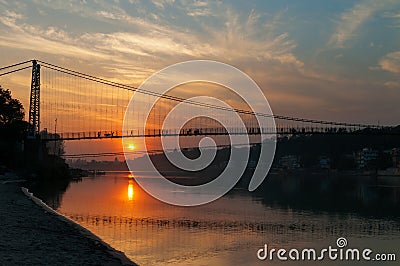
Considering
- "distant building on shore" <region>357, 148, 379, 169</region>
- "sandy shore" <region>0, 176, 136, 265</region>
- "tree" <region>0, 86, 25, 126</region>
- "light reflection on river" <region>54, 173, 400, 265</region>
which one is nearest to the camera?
"sandy shore" <region>0, 176, 136, 265</region>

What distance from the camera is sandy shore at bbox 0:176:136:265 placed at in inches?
429

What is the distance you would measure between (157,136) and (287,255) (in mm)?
57131

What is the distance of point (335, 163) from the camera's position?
121500mm

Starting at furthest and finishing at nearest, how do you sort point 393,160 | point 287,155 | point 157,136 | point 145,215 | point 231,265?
point 287,155
point 393,160
point 157,136
point 145,215
point 231,265

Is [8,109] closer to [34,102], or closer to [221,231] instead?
[34,102]

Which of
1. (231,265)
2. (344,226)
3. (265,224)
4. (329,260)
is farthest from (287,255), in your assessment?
(344,226)

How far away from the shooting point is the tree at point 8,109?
170 feet

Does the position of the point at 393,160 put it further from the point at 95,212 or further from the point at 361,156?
the point at 95,212

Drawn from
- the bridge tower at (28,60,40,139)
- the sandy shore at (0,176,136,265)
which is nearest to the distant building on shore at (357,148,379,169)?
the bridge tower at (28,60,40,139)

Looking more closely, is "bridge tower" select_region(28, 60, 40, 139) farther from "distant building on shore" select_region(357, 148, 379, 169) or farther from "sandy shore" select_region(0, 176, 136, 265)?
"distant building on shore" select_region(357, 148, 379, 169)

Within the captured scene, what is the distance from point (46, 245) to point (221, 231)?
30.0ft

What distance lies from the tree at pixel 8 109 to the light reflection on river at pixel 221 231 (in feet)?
84.6

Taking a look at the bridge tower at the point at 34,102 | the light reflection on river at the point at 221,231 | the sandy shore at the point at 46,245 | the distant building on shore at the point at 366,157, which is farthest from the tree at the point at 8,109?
the distant building on shore at the point at 366,157

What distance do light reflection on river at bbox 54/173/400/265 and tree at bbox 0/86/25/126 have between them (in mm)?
25789
